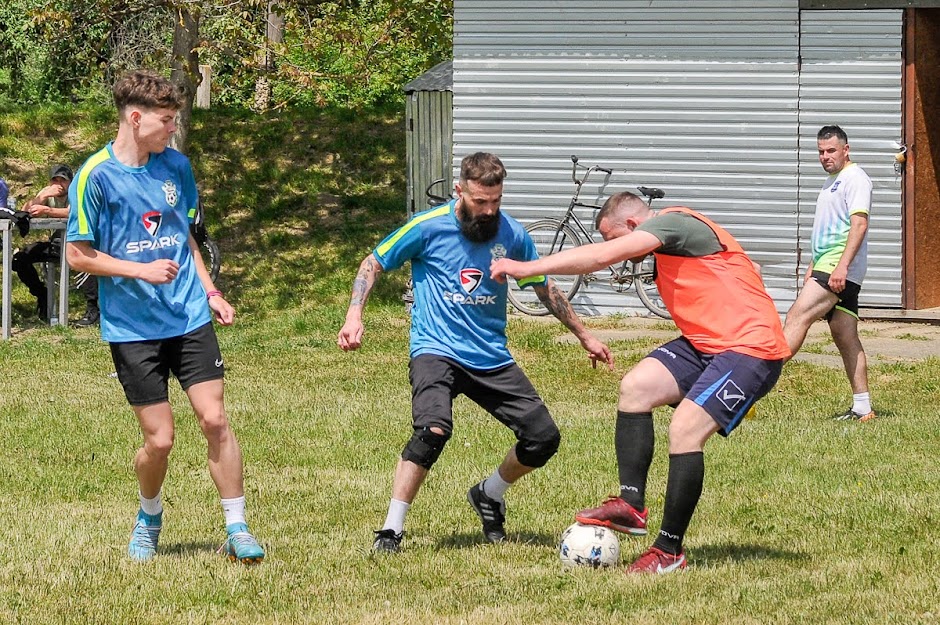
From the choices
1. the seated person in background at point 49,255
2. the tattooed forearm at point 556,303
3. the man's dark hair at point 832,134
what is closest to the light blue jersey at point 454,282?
the tattooed forearm at point 556,303

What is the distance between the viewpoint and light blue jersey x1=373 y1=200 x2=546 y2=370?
6633 millimetres

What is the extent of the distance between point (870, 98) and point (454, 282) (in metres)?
9.83

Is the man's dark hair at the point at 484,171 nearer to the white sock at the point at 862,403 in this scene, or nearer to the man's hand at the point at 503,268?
the man's hand at the point at 503,268

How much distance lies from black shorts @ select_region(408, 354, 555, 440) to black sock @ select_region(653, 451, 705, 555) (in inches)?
31.6

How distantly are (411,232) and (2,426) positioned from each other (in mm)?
5068

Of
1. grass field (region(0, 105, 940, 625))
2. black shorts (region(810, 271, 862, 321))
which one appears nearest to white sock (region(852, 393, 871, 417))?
grass field (region(0, 105, 940, 625))

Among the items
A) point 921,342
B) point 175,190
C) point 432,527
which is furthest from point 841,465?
point 921,342

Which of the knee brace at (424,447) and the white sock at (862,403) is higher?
the knee brace at (424,447)

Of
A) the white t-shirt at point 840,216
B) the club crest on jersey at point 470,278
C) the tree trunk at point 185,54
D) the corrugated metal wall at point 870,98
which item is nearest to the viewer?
the club crest on jersey at point 470,278

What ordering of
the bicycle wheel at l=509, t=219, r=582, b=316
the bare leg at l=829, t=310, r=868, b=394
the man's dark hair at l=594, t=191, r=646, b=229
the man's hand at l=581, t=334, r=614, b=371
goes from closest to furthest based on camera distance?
the man's dark hair at l=594, t=191, r=646, b=229 → the man's hand at l=581, t=334, r=614, b=371 → the bare leg at l=829, t=310, r=868, b=394 → the bicycle wheel at l=509, t=219, r=582, b=316

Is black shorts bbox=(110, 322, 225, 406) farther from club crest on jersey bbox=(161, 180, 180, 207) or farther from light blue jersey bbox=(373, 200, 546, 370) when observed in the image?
light blue jersey bbox=(373, 200, 546, 370)

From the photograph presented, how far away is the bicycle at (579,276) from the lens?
15.7 m

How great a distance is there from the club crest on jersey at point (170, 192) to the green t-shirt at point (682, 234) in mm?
2006

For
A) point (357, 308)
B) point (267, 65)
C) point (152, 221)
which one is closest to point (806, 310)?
point (357, 308)
